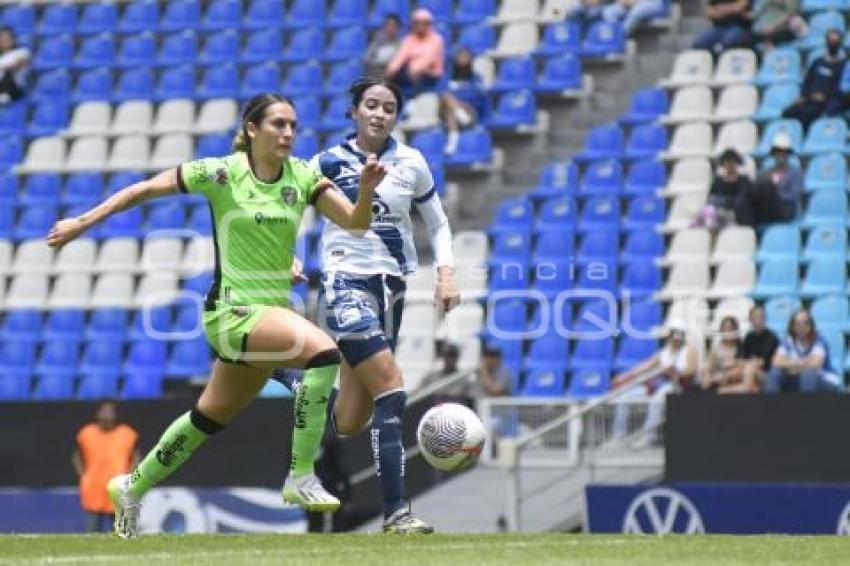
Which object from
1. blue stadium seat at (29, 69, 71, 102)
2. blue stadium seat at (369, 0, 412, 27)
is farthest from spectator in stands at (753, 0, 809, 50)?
blue stadium seat at (29, 69, 71, 102)

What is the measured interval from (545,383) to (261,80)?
7.06m

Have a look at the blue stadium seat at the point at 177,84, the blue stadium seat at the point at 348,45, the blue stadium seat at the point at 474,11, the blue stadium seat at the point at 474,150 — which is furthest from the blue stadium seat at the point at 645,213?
the blue stadium seat at the point at 177,84

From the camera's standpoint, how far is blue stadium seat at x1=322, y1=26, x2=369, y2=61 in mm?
25766

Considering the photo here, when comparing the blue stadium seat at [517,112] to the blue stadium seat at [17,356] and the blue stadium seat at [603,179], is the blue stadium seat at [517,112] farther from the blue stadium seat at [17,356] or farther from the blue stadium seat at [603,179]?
the blue stadium seat at [17,356]

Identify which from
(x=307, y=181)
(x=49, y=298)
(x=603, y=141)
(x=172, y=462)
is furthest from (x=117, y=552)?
(x=49, y=298)

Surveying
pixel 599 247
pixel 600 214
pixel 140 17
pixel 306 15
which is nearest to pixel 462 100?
pixel 600 214

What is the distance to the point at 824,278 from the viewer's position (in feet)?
65.0

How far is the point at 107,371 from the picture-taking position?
77.4 ft

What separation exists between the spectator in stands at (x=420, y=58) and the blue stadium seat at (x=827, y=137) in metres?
4.87

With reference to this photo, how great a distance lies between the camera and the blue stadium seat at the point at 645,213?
21469 mm

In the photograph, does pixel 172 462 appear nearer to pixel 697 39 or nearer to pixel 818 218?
pixel 818 218

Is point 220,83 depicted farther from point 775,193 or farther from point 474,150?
point 775,193

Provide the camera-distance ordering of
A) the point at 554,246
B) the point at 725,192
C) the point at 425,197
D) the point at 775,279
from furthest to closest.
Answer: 1. the point at 554,246
2. the point at 725,192
3. the point at 775,279
4. the point at 425,197

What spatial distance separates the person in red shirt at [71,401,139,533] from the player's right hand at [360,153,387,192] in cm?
962
